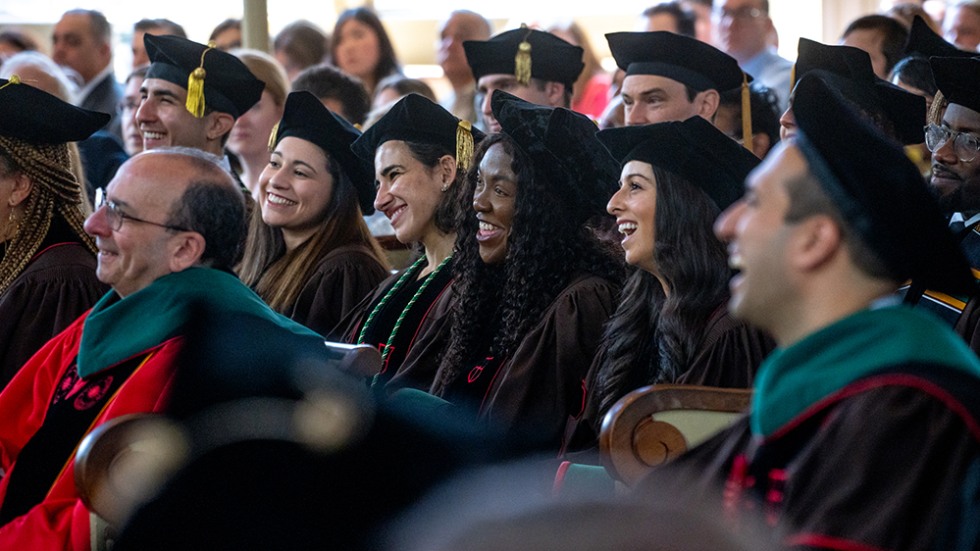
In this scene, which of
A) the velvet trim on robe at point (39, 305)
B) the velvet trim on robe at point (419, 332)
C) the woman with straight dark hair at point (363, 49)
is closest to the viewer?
the velvet trim on robe at point (39, 305)

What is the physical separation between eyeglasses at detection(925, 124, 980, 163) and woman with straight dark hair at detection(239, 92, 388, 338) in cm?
204

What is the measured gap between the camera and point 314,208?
16.7 ft

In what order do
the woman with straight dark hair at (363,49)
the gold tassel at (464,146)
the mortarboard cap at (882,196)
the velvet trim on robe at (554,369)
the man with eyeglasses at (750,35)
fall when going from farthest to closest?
1. the woman with straight dark hair at (363,49)
2. the man with eyeglasses at (750,35)
3. the gold tassel at (464,146)
4. the velvet trim on robe at (554,369)
5. the mortarboard cap at (882,196)

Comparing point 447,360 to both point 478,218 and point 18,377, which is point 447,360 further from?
point 18,377

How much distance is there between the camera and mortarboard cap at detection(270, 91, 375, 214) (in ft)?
16.8

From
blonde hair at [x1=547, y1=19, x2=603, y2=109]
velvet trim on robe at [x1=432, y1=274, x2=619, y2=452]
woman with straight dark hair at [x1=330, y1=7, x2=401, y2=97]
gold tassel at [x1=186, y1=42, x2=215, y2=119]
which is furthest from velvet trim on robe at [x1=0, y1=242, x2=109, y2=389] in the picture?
blonde hair at [x1=547, y1=19, x2=603, y2=109]

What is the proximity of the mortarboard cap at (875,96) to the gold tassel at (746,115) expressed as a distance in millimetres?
498

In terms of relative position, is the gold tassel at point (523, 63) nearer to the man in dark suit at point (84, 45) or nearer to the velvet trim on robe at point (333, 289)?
the velvet trim on robe at point (333, 289)

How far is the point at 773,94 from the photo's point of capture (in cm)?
550

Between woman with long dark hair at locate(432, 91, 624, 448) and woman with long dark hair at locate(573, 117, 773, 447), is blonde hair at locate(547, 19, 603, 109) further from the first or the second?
woman with long dark hair at locate(573, 117, 773, 447)

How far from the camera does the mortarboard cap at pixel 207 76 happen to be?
5.75 meters

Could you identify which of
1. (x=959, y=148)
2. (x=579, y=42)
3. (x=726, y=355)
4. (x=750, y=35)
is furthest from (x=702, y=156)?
(x=579, y=42)

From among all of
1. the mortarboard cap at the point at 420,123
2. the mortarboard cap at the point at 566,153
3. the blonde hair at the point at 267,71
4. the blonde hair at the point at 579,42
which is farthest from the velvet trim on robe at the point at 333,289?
the blonde hair at the point at 579,42

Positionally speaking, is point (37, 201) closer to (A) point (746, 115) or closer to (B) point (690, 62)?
(B) point (690, 62)
